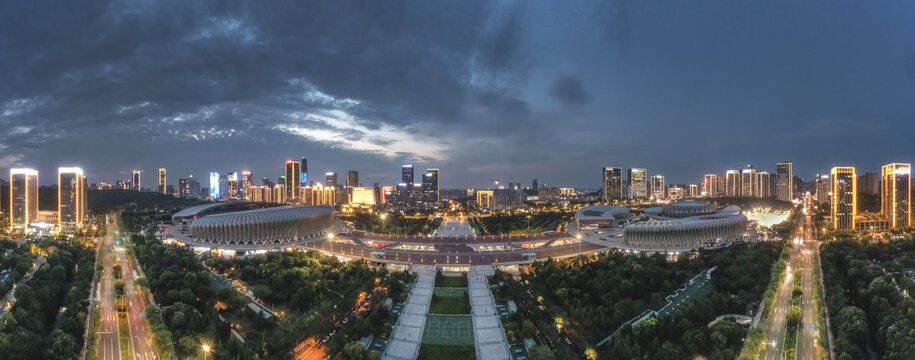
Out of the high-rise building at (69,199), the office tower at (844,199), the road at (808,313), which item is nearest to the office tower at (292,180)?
the high-rise building at (69,199)

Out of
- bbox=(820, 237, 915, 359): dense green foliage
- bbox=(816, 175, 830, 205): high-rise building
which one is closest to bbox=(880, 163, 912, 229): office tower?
bbox=(820, 237, 915, 359): dense green foliage

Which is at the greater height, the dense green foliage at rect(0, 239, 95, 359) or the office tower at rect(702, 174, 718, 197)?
the office tower at rect(702, 174, 718, 197)

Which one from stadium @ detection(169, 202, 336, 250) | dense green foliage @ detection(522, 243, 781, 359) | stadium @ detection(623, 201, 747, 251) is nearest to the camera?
dense green foliage @ detection(522, 243, 781, 359)

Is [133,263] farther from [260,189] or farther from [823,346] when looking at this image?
[260,189]

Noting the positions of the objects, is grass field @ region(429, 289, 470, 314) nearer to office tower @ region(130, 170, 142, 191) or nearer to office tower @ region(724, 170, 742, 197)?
office tower @ region(724, 170, 742, 197)

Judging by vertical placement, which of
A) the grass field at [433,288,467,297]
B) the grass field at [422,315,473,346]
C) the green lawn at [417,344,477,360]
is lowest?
the green lawn at [417,344,477,360]

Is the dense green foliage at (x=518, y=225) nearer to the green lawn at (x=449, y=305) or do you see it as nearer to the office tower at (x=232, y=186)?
the green lawn at (x=449, y=305)

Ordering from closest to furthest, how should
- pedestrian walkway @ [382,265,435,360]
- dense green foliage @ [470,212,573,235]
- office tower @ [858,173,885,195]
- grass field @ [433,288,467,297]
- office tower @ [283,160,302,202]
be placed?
pedestrian walkway @ [382,265,435,360]
grass field @ [433,288,467,297]
dense green foliage @ [470,212,573,235]
office tower @ [858,173,885,195]
office tower @ [283,160,302,202]

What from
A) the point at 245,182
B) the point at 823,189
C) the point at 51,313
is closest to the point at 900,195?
the point at 823,189
